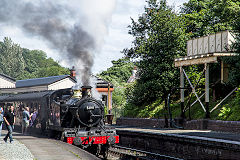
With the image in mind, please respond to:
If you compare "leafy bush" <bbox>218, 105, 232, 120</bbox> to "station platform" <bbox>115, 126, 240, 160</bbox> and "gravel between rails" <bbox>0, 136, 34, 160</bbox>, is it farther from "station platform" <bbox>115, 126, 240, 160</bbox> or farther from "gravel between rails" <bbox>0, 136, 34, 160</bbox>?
"gravel between rails" <bbox>0, 136, 34, 160</bbox>

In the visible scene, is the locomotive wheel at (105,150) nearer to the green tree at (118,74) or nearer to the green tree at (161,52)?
the green tree at (161,52)

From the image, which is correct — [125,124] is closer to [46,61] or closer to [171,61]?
[171,61]

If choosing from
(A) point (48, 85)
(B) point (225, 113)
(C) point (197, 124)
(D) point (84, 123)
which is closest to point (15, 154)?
(D) point (84, 123)

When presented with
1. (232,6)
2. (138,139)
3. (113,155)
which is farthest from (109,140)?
(232,6)

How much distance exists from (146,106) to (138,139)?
1103cm

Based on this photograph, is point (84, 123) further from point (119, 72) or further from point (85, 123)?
point (119, 72)

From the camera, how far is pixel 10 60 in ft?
379

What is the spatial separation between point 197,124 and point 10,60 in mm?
97151

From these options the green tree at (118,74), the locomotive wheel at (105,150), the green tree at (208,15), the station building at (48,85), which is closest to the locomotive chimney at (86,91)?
the locomotive wheel at (105,150)

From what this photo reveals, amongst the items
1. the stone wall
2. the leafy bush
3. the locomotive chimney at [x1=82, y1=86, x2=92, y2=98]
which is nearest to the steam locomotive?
the locomotive chimney at [x1=82, y1=86, x2=92, y2=98]

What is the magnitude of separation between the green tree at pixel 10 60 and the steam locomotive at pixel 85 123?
98.5m

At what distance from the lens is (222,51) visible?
2538 cm

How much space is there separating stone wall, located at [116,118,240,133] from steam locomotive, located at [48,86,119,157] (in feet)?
20.0

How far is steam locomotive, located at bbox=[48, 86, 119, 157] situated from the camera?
62.4 feet
